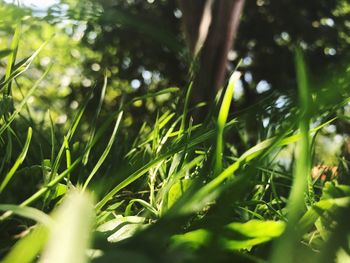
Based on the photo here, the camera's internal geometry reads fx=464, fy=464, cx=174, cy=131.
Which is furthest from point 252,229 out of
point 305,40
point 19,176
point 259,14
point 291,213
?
point 259,14

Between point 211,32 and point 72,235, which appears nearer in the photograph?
point 72,235

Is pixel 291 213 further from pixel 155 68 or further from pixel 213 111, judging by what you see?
pixel 155 68

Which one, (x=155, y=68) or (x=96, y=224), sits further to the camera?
(x=155, y=68)

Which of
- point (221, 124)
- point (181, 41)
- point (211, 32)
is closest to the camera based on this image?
point (221, 124)

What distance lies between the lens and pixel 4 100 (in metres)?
0.33

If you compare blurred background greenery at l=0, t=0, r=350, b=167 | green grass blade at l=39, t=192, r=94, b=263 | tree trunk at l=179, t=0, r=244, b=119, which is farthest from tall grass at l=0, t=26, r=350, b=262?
blurred background greenery at l=0, t=0, r=350, b=167

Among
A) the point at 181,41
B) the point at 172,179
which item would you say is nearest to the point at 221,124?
the point at 172,179

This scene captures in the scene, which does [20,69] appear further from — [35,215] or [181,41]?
[181,41]

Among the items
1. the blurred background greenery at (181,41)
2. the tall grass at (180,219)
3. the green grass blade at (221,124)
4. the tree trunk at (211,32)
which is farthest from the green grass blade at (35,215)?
the blurred background greenery at (181,41)

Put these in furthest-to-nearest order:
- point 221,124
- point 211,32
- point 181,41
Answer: point 181,41
point 211,32
point 221,124

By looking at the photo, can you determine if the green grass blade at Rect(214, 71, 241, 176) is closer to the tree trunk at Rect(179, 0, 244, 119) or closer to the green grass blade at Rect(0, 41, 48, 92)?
the green grass blade at Rect(0, 41, 48, 92)

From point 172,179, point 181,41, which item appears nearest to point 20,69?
point 172,179

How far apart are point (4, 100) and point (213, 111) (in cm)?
16

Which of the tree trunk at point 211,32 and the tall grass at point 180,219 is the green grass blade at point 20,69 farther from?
the tree trunk at point 211,32
